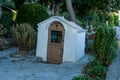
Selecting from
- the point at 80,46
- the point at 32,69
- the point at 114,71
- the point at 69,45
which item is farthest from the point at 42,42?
the point at 114,71

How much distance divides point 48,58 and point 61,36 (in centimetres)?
102

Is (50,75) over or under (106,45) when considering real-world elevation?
under

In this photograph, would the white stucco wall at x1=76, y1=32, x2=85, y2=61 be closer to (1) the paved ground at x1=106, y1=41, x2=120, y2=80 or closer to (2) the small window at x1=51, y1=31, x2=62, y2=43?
(2) the small window at x1=51, y1=31, x2=62, y2=43

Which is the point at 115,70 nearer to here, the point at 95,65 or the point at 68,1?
the point at 95,65

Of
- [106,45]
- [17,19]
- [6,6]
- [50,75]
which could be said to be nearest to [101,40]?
[106,45]

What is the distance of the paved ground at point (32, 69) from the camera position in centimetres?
921

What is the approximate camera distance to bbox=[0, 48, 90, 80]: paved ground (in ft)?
30.2

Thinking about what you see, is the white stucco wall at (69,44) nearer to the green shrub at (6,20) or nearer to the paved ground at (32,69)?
the paved ground at (32,69)

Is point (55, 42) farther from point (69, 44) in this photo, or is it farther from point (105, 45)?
point (105, 45)

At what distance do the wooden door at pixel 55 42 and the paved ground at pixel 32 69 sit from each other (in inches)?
21.5

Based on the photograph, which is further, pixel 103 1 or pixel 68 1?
pixel 103 1

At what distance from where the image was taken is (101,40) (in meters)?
10.6

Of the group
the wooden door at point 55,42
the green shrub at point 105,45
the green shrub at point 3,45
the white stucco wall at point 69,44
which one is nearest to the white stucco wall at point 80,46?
the white stucco wall at point 69,44

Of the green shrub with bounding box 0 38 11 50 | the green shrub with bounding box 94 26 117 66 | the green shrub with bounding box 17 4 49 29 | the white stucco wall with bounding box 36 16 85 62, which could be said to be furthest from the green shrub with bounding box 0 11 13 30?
the green shrub with bounding box 94 26 117 66
